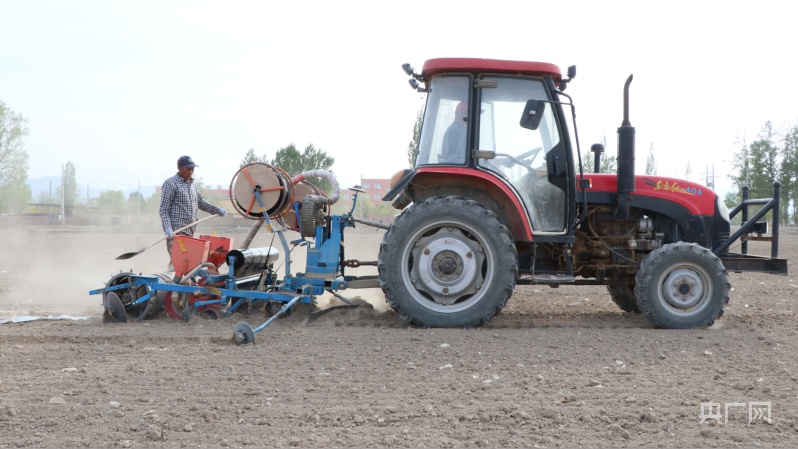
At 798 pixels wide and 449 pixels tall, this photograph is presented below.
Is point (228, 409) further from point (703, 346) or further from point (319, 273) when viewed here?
point (703, 346)

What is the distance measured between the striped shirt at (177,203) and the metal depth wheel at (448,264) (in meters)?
2.67

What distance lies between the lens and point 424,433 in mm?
3535

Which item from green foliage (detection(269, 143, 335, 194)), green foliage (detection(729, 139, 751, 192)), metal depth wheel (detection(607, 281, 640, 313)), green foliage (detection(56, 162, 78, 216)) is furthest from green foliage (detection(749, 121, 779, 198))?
green foliage (detection(56, 162, 78, 216))

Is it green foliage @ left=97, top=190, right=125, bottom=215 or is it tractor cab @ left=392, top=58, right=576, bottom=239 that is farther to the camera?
green foliage @ left=97, top=190, right=125, bottom=215

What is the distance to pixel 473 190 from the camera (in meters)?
6.45

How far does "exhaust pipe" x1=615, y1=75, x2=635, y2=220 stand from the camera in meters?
6.23

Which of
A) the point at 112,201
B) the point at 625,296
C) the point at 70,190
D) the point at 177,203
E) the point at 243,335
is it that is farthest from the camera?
the point at 112,201

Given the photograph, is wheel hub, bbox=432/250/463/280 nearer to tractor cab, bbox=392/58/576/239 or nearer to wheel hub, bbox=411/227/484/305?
wheel hub, bbox=411/227/484/305

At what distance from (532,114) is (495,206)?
2.91ft

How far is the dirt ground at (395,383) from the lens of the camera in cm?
354

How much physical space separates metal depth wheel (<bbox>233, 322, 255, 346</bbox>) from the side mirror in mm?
2959

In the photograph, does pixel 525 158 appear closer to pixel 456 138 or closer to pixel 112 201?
pixel 456 138

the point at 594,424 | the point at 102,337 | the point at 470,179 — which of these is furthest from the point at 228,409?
the point at 470,179

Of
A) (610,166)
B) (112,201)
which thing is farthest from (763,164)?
(112,201)
